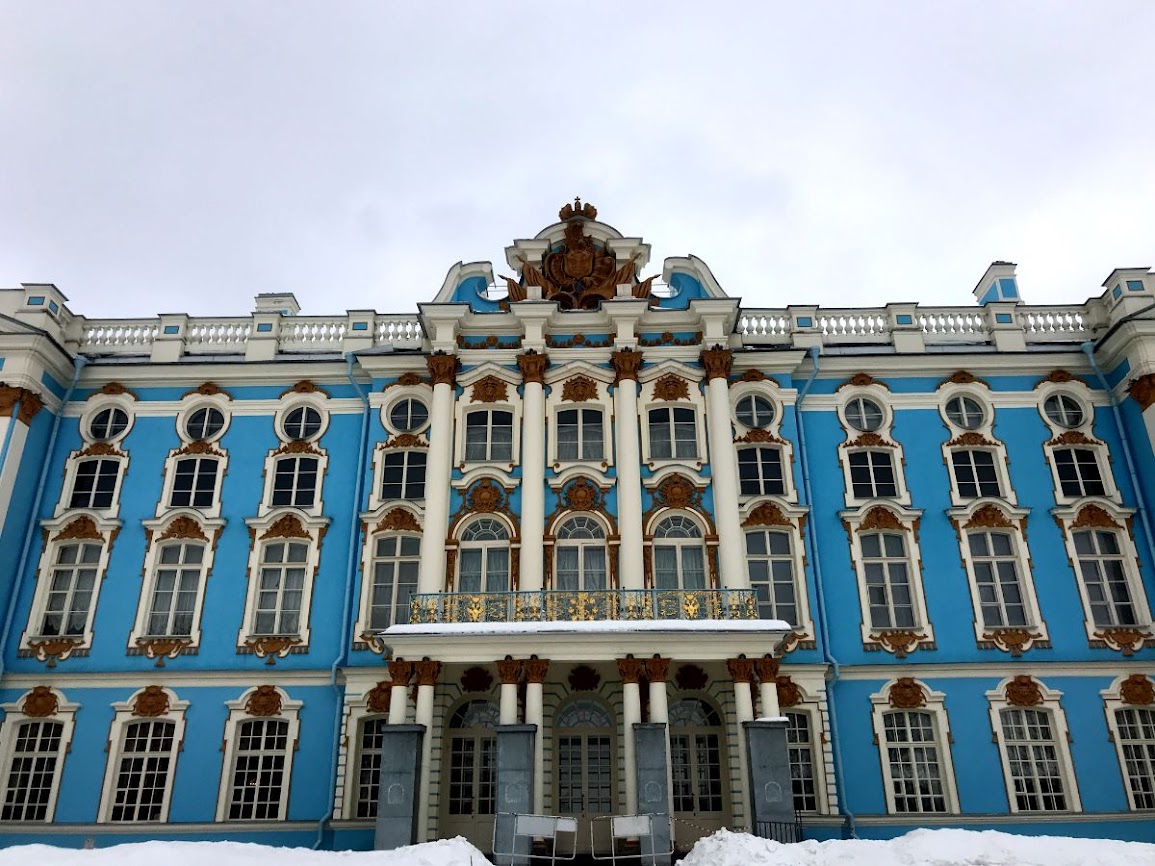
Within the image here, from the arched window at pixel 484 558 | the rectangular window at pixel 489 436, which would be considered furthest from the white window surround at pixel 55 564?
the rectangular window at pixel 489 436

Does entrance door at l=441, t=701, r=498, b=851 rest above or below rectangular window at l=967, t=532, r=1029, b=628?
below

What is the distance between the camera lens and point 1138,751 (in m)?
21.8

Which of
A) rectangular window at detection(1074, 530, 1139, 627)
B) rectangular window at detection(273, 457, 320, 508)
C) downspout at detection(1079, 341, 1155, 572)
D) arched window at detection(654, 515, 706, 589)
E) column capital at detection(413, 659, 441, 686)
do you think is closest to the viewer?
column capital at detection(413, 659, 441, 686)

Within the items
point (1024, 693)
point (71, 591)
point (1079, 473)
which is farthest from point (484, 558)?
point (1079, 473)

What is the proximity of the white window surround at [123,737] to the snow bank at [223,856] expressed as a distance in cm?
891

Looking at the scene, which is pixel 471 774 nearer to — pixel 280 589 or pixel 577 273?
pixel 280 589

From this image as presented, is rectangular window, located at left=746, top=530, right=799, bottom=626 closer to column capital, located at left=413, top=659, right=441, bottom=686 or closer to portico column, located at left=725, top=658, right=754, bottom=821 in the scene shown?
portico column, located at left=725, top=658, right=754, bottom=821

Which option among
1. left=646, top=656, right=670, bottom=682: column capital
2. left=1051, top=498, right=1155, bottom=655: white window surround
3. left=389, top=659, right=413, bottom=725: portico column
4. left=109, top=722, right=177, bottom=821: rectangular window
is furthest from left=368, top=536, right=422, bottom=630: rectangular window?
left=1051, top=498, right=1155, bottom=655: white window surround

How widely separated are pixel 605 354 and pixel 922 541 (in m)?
9.28

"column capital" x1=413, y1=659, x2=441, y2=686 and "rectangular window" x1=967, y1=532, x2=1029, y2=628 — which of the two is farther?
"rectangular window" x1=967, y1=532, x2=1029, y2=628

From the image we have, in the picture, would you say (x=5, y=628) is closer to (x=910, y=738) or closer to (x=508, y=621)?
(x=508, y=621)

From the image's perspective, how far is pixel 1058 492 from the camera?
24.0 metres

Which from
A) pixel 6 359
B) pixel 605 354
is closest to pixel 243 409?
pixel 6 359

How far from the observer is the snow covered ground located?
481 inches
